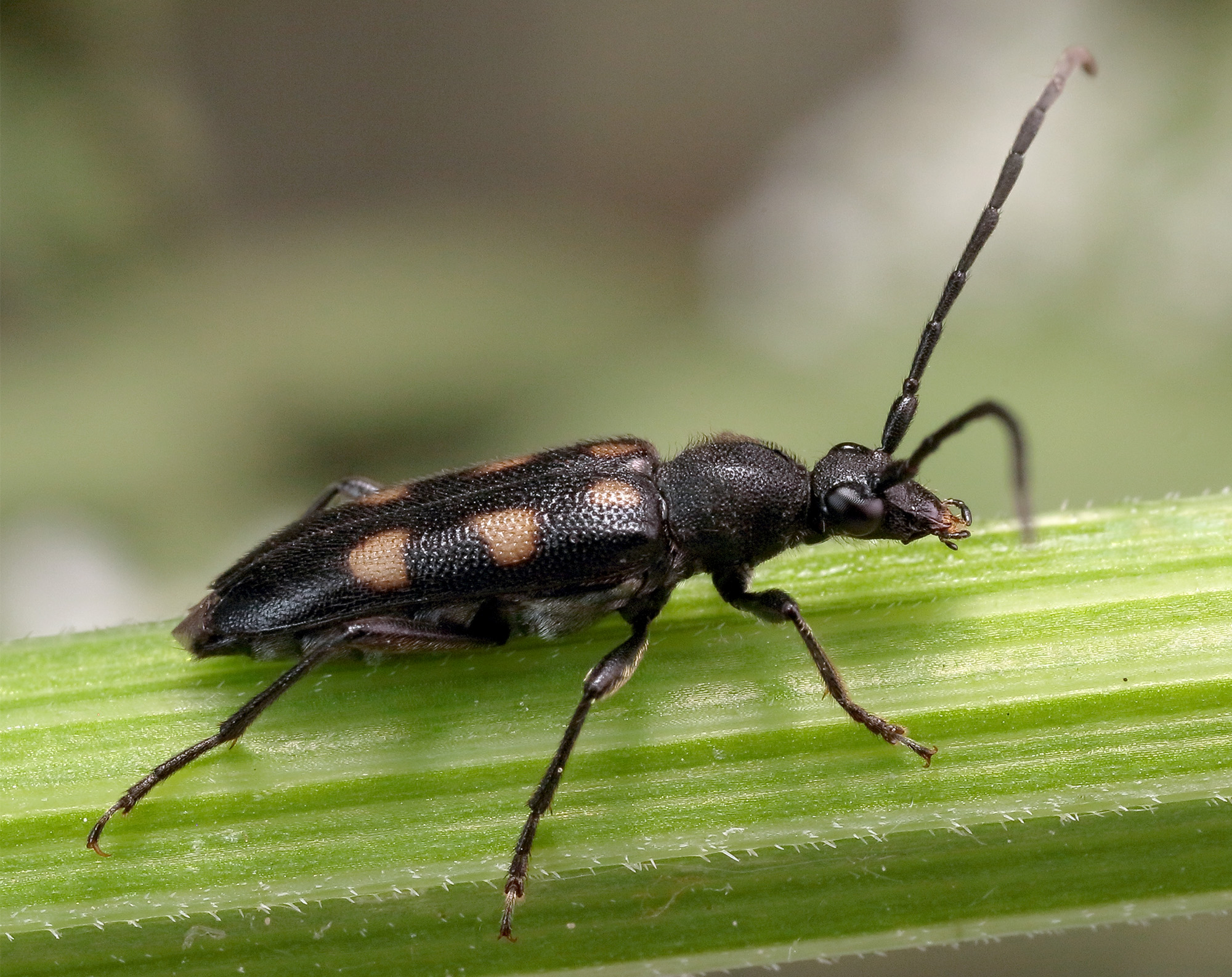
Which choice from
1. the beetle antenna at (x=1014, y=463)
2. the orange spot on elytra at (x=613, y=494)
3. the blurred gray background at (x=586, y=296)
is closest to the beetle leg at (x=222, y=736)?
the orange spot on elytra at (x=613, y=494)

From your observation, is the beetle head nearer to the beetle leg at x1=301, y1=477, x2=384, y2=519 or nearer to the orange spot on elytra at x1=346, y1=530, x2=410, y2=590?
the orange spot on elytra at x1=346, y1=530, x2=410, y2=590

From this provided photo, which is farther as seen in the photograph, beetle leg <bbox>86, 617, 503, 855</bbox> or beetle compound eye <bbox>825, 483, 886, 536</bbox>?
beetle compound eye <bbox>825, 483, 886, 536</bbox>

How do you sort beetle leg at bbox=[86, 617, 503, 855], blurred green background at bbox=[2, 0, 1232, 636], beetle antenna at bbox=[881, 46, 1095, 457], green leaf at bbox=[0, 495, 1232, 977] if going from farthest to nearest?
blurred green background at bbox=[2, 0, 1232, 636] → beetle antenna at bbox=[881, 46, 1095, 457] → beetle leg at bbox=[86, 617, 503, 855] → green leaf at bbox=[0, 495, 1232, 977]

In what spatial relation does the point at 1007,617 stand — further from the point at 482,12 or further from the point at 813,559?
the point at 482,12

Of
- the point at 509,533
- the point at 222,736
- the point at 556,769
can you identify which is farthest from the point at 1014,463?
the point at 222,736

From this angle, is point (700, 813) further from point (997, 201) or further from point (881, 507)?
point (997, 201)

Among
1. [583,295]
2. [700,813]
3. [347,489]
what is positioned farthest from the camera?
[583,295]

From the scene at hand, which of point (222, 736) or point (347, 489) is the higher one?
point (347, 489)

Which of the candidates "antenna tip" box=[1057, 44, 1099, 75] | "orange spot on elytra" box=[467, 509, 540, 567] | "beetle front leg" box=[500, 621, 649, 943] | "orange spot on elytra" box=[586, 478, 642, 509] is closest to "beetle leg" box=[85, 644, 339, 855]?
"orange spot on elytra" box=[467, 509, 540, 567]
